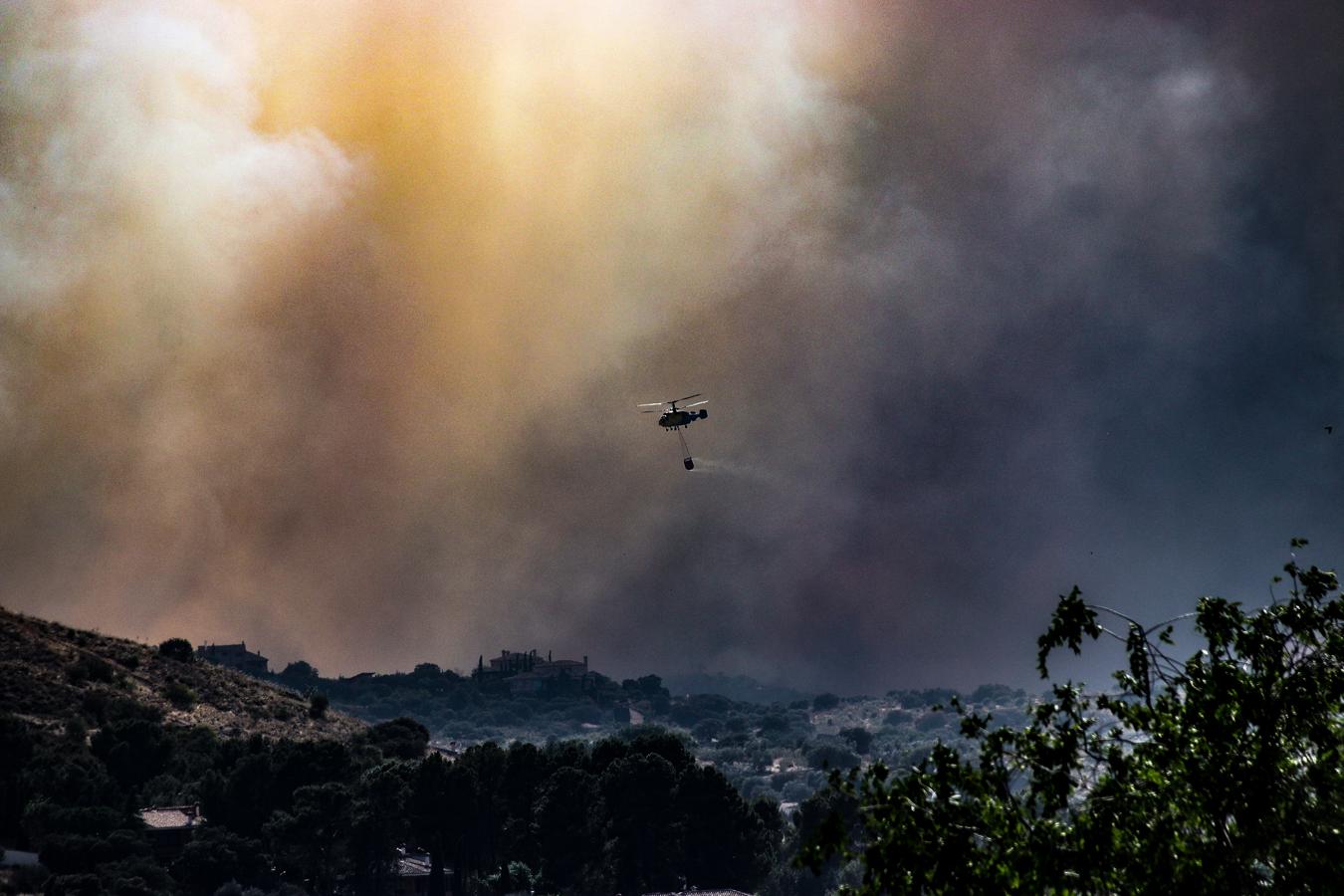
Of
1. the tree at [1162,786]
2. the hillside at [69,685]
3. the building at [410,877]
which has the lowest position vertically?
the tree at [1162,786]

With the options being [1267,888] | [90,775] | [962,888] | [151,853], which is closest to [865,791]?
[962,888]

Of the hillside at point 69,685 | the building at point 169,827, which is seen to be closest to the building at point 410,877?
the building at point 169,827

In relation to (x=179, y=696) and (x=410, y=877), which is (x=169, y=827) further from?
(x=179, y=696)

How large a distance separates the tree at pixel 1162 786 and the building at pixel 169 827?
407ft

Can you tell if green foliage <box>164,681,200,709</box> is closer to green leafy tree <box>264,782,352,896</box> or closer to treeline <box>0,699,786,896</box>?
treeline <box>0,699,786,896</box>

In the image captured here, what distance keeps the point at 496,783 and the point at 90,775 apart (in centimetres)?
4626

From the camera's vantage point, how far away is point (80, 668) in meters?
181

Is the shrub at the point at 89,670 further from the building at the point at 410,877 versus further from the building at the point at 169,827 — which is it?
the building at the point at 410,877

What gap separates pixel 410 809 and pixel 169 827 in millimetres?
26397

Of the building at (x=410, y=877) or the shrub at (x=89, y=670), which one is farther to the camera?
the shrub at (x=89, y=670)

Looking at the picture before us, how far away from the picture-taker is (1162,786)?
91.2ft

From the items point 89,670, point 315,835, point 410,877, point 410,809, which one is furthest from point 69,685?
point 410,809

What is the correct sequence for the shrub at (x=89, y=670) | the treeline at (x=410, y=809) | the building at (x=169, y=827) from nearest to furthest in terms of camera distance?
the building at (x=169, y=827)
the treeline at (x=410, y=809)
the shrub at (x=89, y=670)

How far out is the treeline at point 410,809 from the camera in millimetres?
137675
